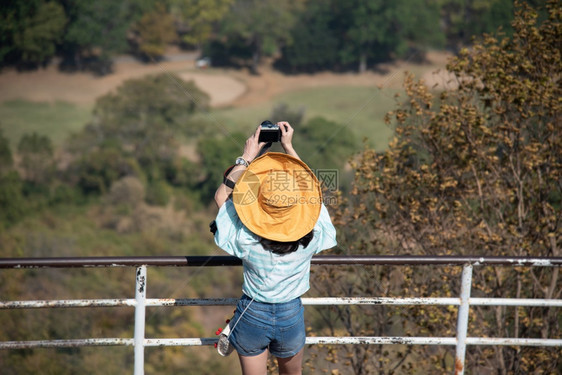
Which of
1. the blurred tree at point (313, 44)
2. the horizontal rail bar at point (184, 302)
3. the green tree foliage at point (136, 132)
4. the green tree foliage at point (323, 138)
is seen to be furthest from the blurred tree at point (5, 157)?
the horizontal rail bar at point (184, 302)

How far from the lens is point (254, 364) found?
326 cm

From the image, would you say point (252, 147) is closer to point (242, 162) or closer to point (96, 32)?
point (242, 162)

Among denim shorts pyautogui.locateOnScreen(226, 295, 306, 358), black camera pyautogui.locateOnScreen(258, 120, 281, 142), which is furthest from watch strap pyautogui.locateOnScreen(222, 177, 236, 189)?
denim shorts pyautogui.locateOnScreen(226, 295, 306, 358)

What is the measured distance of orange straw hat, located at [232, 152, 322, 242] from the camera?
295 centimetres

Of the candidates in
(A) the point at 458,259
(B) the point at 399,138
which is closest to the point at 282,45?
(B) the point at 399,138

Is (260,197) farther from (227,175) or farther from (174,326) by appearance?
(174,326)

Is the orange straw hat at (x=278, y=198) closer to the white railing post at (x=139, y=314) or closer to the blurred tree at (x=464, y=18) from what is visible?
the white railing post at (x=139, y=314)

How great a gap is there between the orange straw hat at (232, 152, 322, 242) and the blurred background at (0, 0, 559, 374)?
22.7 metres

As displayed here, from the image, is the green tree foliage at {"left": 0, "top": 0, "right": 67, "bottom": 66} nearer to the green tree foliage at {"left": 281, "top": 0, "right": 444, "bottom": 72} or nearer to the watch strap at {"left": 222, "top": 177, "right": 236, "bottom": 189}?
the green tree foliage at {"left": 281, "top": 0, "right": 444, "bottom": 72}

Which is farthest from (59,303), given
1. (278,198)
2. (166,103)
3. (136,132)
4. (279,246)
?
(166,103)

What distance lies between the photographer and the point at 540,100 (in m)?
7.05

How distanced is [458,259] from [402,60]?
59.7 metres

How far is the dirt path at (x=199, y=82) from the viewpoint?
58594mm

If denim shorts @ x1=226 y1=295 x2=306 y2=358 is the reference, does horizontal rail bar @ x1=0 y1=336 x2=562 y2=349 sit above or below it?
below
